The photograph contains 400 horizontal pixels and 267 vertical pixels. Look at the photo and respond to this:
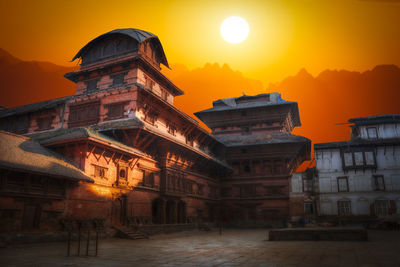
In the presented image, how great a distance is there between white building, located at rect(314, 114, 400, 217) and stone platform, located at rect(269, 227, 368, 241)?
19214 millimetres

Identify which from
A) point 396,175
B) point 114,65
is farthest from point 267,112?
point 114,65

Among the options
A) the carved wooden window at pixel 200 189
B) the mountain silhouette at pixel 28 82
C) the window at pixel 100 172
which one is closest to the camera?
the window at pixel 100 172

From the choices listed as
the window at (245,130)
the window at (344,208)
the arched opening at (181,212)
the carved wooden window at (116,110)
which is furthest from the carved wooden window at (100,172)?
the window at (344,208)

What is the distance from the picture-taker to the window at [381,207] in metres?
29.5

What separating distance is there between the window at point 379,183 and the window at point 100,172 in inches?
1050

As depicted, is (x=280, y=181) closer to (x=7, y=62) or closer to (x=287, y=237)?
(x=287, y=237)

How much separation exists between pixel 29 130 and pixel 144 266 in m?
23.8

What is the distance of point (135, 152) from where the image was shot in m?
19.0

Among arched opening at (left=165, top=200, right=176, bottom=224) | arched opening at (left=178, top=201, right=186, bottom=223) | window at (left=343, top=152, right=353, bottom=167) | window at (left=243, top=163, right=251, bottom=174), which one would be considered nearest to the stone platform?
arched opening at (left=165, top=200, right=176, bottom=224)

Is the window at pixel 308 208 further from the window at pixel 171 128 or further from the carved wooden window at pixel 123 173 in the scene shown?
the carved wooden window at pixel 123 173

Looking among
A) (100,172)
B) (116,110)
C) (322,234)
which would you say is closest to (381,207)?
(322,234)

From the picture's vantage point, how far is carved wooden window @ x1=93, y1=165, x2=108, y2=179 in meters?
17.2

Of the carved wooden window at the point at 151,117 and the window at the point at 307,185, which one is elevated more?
the carved wooden window at the point at 151,117

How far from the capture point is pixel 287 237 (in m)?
14.1
